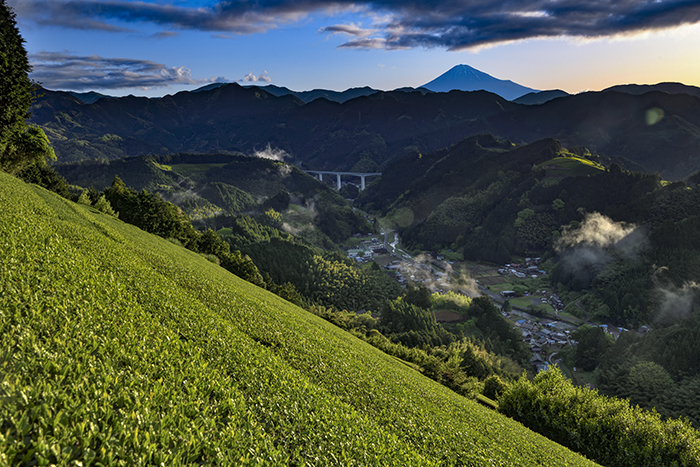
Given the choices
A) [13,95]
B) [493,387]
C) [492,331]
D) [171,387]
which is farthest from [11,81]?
[492,331]

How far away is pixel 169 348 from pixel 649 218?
19977cm

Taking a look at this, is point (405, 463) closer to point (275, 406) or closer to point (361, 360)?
point (275, 406)

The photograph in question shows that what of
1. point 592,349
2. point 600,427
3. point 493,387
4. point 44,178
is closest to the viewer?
point 600,427

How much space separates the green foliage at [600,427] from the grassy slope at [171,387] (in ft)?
37.5

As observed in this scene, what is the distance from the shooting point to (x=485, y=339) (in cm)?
8469

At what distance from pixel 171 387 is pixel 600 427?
34052 mm

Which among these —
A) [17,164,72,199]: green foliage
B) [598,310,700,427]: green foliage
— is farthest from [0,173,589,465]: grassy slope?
[598,310,700,427]: green foliage

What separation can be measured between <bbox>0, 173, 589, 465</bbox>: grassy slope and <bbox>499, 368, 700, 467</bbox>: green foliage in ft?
37.5

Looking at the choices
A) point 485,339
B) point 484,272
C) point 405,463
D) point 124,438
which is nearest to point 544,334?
point 485,339

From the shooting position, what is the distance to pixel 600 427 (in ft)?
92.7

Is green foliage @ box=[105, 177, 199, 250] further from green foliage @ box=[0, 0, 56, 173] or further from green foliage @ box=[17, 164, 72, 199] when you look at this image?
green foliage @ box=[0, 0, 56, 173]

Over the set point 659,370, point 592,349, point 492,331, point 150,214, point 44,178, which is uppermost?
point 44,178

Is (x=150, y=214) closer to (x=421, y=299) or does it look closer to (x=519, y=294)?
(x=421, y=299)

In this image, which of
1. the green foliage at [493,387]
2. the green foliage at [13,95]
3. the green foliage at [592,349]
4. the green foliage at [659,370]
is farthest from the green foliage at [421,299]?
the green foliage at [13,95]
